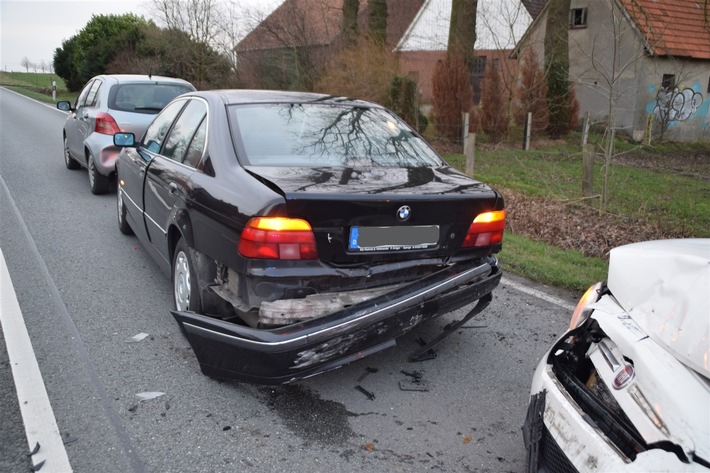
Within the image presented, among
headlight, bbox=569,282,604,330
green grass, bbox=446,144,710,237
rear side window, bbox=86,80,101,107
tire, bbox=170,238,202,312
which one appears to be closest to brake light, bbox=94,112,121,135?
rear side window, bbox=86,80,101,107

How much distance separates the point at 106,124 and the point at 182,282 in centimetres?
526

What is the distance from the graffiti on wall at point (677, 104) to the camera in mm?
23047

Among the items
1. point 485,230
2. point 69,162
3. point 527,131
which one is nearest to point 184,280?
point 485,230

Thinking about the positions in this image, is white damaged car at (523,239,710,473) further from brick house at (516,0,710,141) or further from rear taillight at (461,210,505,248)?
brick house at (516,0,710,141)

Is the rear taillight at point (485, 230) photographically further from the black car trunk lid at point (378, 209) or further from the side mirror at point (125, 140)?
the side mirror at point (125, 140)

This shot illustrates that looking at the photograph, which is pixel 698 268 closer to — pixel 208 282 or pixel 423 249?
pixel 423 249

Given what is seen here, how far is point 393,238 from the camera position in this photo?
348cm

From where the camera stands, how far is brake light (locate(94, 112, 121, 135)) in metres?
8.48

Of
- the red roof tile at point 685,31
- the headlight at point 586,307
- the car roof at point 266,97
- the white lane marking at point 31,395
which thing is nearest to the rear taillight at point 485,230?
the headlight at point 586,307

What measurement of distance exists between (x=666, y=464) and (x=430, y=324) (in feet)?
9.22

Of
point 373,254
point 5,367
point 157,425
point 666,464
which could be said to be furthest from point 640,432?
point 5,367

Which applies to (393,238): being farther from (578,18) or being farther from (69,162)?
(578,18)

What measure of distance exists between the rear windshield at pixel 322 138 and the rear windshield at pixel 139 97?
524cm

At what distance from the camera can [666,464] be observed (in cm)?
186
